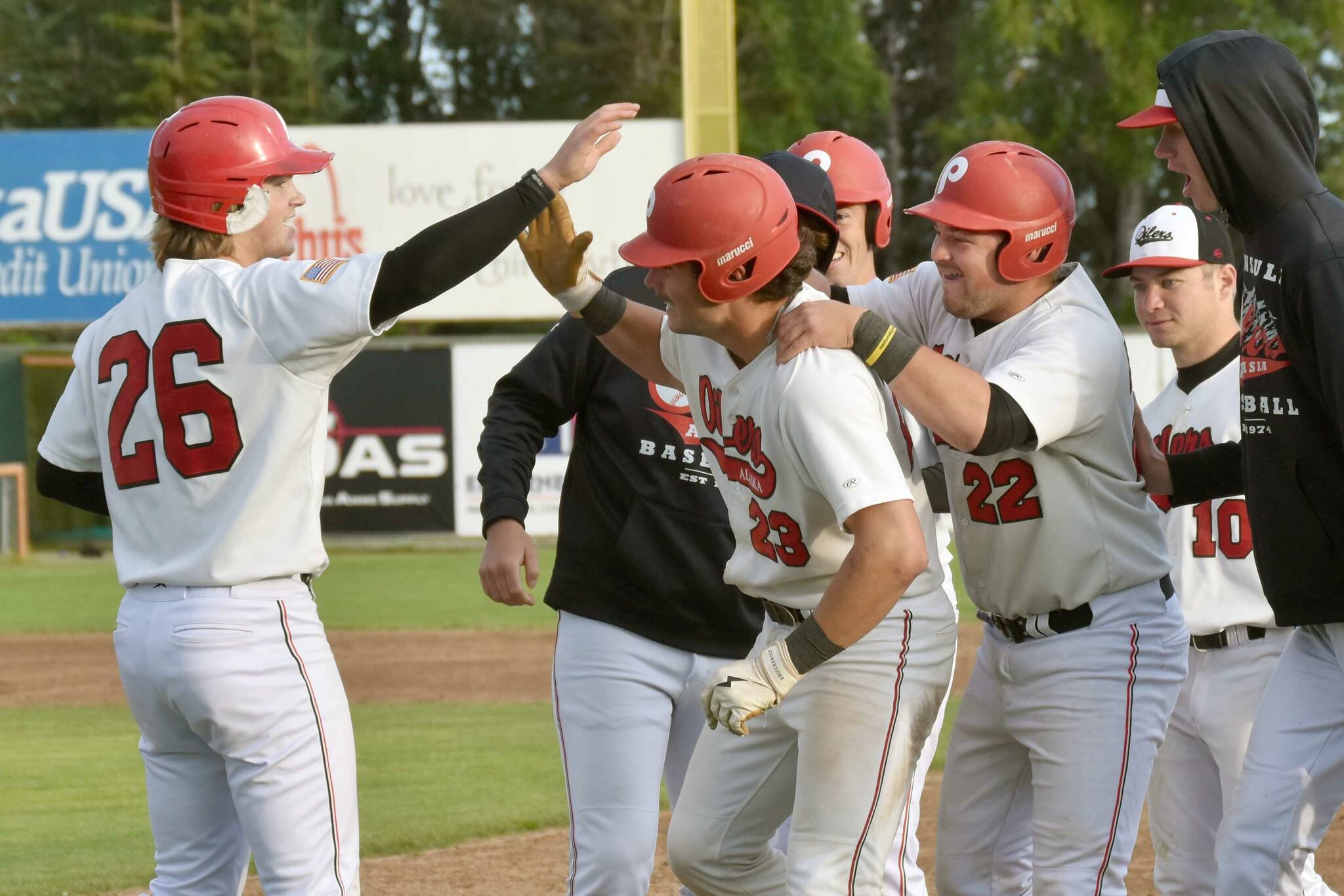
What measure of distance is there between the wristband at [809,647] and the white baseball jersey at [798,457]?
0.20m

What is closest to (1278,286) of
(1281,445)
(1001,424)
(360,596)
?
(1281,445)

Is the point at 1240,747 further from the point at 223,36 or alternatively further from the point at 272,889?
the point at 223,36

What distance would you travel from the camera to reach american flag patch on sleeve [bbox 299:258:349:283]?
299cm

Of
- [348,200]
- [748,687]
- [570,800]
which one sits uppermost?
[348,200]

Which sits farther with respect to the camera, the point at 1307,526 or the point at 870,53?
the point at 870,53

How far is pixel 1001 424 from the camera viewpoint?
3055 millimetres

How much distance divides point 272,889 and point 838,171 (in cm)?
235

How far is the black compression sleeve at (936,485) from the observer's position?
388 cm

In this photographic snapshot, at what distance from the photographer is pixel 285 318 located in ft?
9.78

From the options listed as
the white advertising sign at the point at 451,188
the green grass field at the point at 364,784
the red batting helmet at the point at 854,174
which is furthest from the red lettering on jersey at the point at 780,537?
the white advertising sign at the point at 451,188

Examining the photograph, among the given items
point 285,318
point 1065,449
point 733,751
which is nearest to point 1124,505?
point 1065,449

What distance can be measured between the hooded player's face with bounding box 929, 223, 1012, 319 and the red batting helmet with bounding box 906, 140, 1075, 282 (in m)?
0.02

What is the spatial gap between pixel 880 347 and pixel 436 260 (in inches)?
34.3

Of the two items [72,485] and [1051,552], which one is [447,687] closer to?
[72,485]
